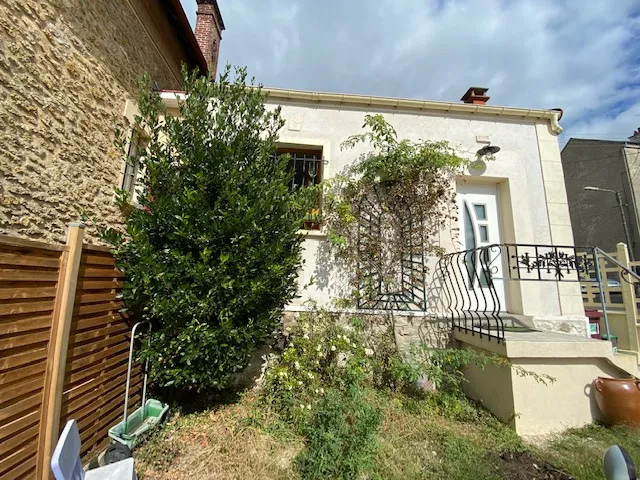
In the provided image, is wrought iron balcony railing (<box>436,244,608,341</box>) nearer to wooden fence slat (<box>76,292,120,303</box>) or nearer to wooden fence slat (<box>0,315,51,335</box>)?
wooden fence slat (<box>76,292,120,303</box>)

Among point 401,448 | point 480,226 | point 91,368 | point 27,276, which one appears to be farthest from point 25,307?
point 480,226

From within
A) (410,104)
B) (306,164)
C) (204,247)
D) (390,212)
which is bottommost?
(204,247)

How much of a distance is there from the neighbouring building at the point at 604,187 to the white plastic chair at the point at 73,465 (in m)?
18.6

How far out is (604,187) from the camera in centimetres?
1391

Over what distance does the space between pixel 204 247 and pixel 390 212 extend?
290cm

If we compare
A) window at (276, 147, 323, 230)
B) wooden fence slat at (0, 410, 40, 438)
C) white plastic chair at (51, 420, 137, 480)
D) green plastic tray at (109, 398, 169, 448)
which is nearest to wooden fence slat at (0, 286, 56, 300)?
wooden fence slat at (0, 410, 40, 438)

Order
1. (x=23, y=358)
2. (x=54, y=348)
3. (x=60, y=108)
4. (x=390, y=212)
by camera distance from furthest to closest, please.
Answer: (x=390, y=212)
(x=60, y=108)
(x=54, y=348)
(x=23, y=358)

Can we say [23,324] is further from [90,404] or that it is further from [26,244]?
[90,404]

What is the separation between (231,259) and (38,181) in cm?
→ 189

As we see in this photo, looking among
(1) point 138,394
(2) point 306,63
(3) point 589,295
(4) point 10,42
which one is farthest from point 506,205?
(2) point 306,63

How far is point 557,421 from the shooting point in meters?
3.19

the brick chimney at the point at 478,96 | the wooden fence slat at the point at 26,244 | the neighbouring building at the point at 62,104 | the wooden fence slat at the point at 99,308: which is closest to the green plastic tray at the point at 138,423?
the wooden fence slat at the point at 99,308

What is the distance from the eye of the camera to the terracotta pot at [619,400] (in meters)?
3.04

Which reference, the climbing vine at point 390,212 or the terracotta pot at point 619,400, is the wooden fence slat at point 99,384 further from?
the terracotta pot at point 619,400
